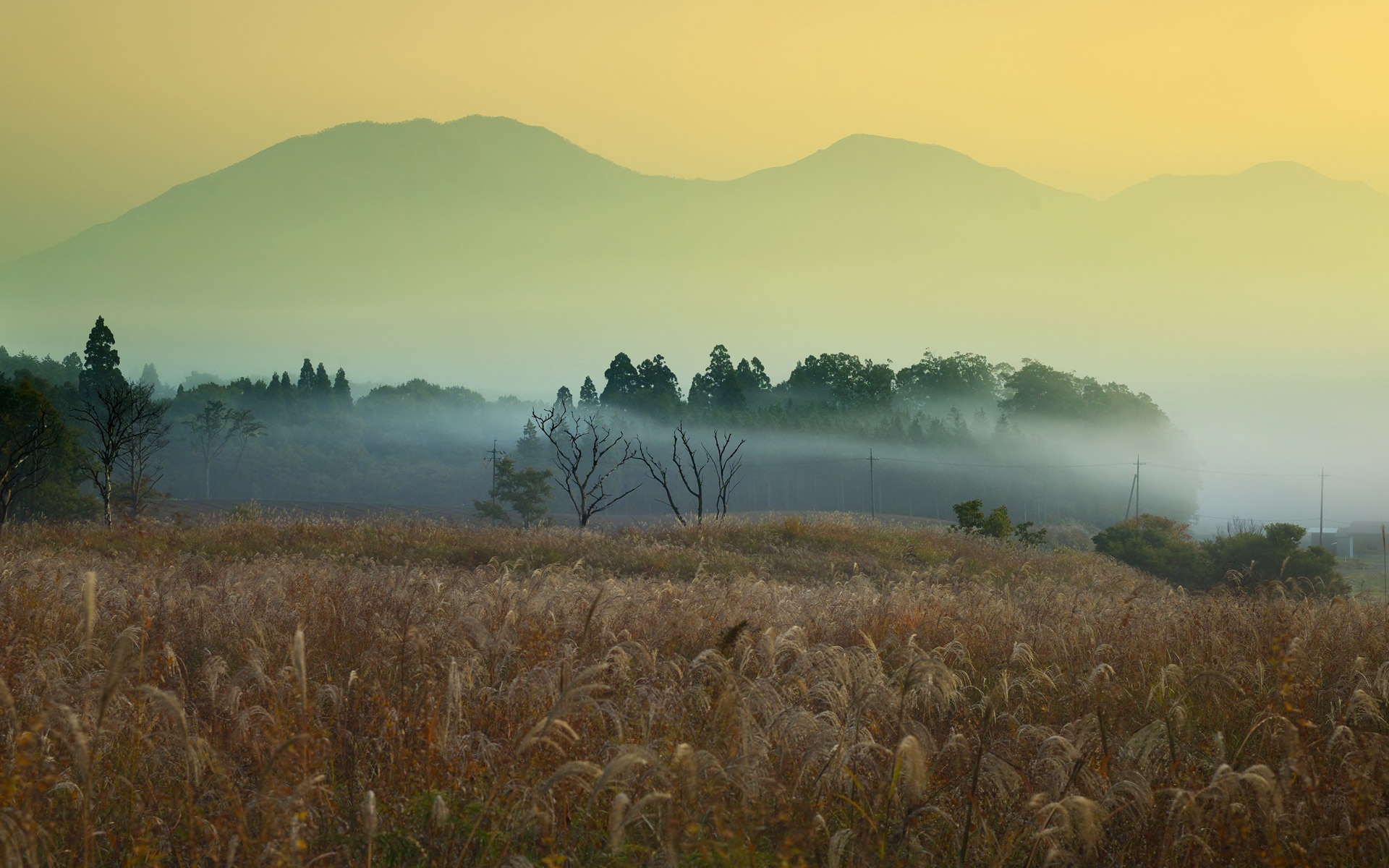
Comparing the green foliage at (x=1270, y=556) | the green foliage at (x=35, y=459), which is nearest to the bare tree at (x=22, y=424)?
the green foliage at (x=35, y=459)

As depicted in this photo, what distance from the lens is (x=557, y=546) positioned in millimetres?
24109

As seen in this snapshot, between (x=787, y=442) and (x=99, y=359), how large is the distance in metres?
61.2

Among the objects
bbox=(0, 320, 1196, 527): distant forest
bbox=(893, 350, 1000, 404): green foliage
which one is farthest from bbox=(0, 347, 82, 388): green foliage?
bbox=(893, 350, 1000, 404): green foliage

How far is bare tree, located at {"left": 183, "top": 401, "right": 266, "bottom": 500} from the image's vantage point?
9606 cm

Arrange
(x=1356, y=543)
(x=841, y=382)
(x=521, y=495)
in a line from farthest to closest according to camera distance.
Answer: (x=841, y=382)
(x=1356, y=543)
(x=521, y=495)

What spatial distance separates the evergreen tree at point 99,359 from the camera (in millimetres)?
67312

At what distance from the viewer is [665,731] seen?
203 inches

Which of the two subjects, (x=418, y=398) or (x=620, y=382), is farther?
(x=418, y=398)

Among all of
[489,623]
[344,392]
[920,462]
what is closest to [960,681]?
[489,623]

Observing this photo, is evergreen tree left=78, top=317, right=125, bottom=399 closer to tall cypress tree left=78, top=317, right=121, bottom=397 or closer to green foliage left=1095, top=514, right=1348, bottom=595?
tall cypress tree left=78, top=317, right=121, bottom=397


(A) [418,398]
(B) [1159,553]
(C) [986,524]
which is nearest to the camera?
(C) [986,524]

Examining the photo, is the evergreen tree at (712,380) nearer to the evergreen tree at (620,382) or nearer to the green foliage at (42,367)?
the evergreen tree at (620,382)

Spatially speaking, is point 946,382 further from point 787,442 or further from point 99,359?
point 99,359

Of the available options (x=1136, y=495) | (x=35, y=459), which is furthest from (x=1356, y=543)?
(x=35, y=459)
